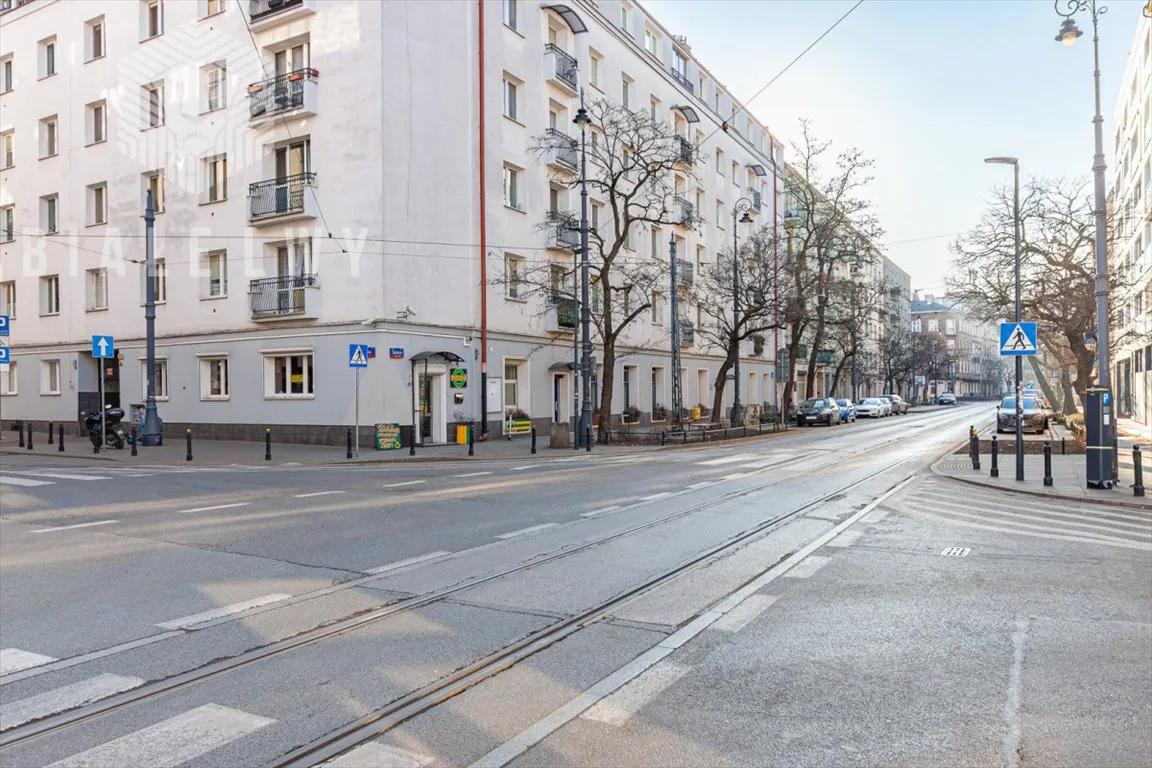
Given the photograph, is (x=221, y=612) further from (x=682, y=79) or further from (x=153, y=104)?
(x=682, y=79)

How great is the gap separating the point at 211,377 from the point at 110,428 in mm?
3940

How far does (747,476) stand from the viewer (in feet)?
54.8

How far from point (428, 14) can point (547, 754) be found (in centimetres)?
2652

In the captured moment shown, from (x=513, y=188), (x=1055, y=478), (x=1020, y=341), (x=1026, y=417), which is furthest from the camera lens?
(x=1026, y=417)

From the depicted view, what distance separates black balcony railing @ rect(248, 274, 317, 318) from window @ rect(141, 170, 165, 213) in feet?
21.1

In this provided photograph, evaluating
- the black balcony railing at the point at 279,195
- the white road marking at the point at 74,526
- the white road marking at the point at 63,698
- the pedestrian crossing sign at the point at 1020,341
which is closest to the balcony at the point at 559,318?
the black balcony railing at the point at 279,195

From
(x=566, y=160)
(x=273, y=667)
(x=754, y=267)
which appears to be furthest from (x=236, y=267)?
(x=273, y=667)

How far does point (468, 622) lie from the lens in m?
6.07

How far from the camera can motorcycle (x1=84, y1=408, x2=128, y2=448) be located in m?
24.3

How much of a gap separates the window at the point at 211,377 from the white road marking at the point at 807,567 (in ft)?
80.7

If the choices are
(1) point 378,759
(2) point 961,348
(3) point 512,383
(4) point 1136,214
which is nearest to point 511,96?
(3) point 512,383

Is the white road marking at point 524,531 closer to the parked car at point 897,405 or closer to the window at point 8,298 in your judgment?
the window at point 8,298

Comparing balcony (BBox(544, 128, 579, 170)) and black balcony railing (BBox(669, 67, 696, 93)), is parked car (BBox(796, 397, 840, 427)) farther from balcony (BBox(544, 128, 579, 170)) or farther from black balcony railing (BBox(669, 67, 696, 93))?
balcony (BBox(544, 128, 579, 170))

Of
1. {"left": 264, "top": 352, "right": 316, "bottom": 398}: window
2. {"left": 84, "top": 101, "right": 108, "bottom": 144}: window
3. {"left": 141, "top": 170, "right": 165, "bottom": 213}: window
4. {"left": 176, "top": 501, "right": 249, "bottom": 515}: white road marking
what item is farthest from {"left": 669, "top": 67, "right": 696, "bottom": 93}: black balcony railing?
{"left": 176, "top": 501, "right": 249, "bottom": 515}: white road marking
